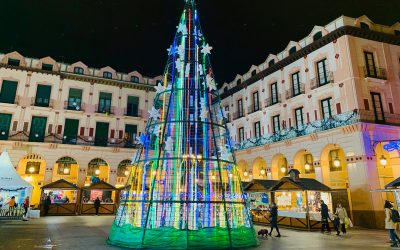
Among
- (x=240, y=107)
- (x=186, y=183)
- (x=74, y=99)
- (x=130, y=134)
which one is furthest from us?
(x=130, y=134)

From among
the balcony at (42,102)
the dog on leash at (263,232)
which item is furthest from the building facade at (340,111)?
the balcony at (42,102)

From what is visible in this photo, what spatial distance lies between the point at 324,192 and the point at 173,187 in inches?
496

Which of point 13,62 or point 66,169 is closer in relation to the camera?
point 13,62

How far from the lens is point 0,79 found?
93.0 ft

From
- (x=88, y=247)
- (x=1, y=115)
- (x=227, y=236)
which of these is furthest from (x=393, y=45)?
(x=1, y=115)

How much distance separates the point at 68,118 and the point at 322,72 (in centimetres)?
2495

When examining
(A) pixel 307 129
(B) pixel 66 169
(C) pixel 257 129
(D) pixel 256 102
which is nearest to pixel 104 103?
(B) pixel 66 169

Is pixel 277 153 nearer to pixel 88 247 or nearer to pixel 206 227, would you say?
pixel 206 227

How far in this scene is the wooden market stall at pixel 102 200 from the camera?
85.6ft

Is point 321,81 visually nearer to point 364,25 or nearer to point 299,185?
point 364,25

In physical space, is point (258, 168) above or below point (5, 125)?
below

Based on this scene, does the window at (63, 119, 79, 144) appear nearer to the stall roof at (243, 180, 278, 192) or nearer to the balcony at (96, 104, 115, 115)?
the balcony at (96, 104, 115, 115)

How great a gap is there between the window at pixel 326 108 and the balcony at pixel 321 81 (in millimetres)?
1277

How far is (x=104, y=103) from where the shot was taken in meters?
32.3
